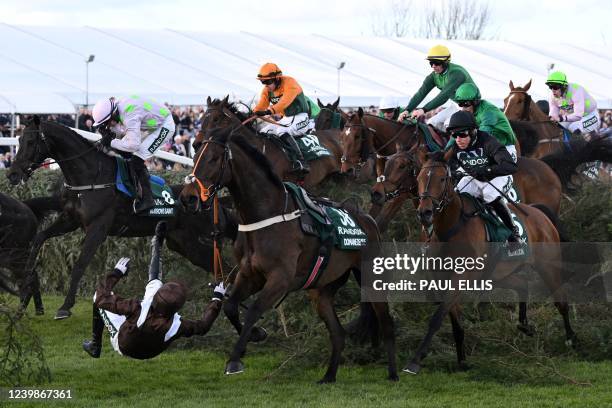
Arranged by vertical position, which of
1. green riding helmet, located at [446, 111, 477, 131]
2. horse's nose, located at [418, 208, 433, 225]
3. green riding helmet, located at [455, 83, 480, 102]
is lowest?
horse's nose, located at [418, 208, 433, 225]

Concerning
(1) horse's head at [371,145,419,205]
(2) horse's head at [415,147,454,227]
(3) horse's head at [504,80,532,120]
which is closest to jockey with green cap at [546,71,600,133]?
(3) horse's head at [504,80,532,120]

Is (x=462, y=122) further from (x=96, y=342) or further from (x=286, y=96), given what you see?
(x=96, y=342)

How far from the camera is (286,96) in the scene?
11.6 metres

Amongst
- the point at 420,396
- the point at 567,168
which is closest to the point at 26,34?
the point at 567,168

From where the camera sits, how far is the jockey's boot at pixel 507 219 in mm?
9213

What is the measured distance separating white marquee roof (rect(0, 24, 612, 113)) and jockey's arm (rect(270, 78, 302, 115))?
799 centimetres

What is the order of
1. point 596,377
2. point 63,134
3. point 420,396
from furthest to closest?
point 63,134, point 596,377, point 420,396

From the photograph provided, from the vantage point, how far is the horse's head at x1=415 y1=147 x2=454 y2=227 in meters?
8.34

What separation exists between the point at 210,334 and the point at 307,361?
1381 millimetres

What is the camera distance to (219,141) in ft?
26.1

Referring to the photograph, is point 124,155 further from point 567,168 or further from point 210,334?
point 567,168

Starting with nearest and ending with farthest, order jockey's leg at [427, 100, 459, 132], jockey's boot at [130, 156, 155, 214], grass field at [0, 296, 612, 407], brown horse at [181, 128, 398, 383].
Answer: grass field at [0, 296, 612, 407]
brown horse at [181, 128, 398, 383]
jockey's boot at [130, 156, 155, 214]
jockey's leg at [427, 100, 459, 132]

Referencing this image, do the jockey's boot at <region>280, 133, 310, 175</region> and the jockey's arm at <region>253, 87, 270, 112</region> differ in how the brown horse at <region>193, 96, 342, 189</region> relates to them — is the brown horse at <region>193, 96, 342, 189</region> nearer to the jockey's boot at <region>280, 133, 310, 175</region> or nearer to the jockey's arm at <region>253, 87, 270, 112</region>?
the jockey's boot at <region>280, 133, 310, 175</region>

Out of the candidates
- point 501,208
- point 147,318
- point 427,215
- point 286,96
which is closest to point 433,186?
point 427,215
